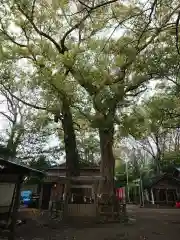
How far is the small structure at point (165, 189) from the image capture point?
2959 cm

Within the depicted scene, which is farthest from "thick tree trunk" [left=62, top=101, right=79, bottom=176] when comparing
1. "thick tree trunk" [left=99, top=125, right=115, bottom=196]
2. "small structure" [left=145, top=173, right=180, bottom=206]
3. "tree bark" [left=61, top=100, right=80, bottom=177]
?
"small structure" [left=145, top=173, right=180, bottom=206]

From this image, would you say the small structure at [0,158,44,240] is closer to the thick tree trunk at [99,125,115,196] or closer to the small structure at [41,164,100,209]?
the small structure at [41,164,100,209]

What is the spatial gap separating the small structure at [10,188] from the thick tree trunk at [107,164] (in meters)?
7.56

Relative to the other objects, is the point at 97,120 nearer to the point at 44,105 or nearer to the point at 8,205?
the point at 44,105

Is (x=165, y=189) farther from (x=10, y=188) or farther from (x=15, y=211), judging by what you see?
(x=15, y=211)

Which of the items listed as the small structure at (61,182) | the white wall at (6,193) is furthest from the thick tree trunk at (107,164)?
the white wall at (6,193)

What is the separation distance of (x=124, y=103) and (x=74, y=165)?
4760 mm

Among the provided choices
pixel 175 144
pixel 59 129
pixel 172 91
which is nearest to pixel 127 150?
pixel 175 144

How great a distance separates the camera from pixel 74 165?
49.2ft

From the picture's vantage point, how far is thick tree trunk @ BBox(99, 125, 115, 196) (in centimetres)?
1494

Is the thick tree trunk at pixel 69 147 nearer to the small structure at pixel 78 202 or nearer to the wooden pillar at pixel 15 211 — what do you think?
the small structure at pixel 78 202

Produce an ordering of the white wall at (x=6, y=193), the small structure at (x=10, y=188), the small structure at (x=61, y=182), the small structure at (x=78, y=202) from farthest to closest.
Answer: the small structure at (x=61, y=182) → the small structure at (x=78, y=202) → the white wall at (x=6, y=193) → the small structure at (x=10, y=188)

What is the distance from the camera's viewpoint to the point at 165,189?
30.0m

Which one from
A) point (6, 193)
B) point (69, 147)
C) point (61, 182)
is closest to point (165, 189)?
point (69, 147)
